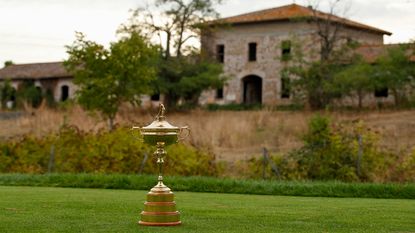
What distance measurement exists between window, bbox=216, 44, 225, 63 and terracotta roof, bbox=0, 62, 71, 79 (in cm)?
1317

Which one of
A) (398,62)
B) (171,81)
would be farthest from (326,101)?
(171,81)

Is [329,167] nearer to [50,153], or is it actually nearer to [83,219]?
[50,153]

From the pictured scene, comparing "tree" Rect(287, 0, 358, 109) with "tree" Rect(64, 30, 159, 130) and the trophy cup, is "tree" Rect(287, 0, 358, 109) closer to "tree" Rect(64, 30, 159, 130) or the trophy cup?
"tree" Rect(64, 30, 159, 130)

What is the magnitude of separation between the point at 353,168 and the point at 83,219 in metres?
14.6

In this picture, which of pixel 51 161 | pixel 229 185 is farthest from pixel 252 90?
pixel 229 185

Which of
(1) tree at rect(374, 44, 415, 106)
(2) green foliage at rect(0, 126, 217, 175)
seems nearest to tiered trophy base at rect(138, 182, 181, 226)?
(2) green foliage at rect(0, 126, 217, 175)

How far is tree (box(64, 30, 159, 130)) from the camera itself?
35.2 meters

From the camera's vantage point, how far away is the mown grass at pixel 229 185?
20.1m

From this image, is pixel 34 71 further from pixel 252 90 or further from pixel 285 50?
pixel 285 50

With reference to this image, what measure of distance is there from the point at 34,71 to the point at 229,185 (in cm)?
5462

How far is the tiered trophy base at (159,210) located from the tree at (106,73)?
24.3m

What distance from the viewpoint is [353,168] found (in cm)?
2497

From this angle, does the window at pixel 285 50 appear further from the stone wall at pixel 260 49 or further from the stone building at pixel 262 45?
the stone wall at pixel 260 49

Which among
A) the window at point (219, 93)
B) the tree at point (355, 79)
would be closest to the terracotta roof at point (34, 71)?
the window at point (219, 93)
